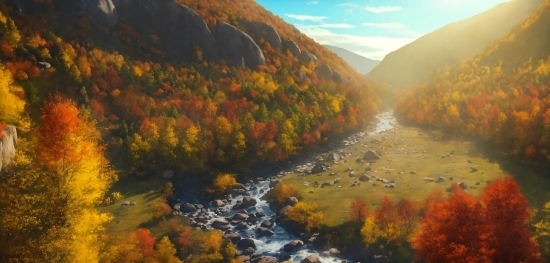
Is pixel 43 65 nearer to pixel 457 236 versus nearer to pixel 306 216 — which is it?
pixel 306 216

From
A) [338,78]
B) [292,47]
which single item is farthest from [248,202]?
[292,47]

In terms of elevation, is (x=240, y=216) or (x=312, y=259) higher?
(x=240, y=216)

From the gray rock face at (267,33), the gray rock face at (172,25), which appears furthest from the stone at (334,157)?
the gray rock face at (267,33)

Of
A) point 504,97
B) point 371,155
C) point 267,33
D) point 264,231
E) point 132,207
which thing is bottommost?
point 264,231

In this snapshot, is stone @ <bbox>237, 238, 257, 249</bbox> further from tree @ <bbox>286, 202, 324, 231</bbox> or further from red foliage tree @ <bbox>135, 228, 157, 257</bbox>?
red foliage tree @ <bbox>135, 228, 157, 257</bbox>

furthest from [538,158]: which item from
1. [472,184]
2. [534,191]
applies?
[472,184]

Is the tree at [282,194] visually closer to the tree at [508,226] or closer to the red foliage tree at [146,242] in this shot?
the red foliage tree at [146,242]

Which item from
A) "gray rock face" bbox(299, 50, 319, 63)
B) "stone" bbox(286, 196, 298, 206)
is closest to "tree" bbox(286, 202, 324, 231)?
"stone" bbox(286, 196, 298, 206)

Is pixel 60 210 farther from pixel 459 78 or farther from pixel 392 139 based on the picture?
pixel 459 78

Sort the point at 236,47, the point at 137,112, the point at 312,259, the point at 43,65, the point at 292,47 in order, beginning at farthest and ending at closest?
the point at 292,47, the point at 236,47, the point at 137,112, the point at 43,65, the point at 312,259
